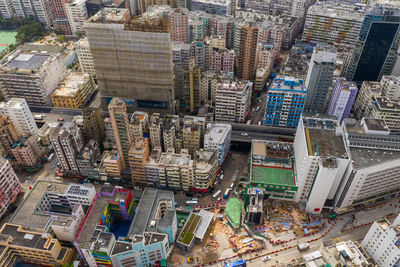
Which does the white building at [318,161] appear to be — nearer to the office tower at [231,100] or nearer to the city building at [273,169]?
the city building at [273,169]

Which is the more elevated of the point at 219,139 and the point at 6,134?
the point at 6,134

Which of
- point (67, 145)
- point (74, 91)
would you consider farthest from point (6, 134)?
point (74, 91)

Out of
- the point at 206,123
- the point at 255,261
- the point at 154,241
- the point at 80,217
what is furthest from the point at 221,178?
the point at 80,217

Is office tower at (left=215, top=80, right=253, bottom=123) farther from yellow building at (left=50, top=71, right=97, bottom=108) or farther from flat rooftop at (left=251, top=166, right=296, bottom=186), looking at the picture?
yellow building at (left=50, top=71, right=97, bottom=108)

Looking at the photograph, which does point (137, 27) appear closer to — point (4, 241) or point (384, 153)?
point (4, 241)

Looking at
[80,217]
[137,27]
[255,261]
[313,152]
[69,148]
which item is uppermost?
[137,27]

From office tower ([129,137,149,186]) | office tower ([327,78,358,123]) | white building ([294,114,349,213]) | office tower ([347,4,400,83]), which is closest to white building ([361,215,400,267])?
white building ([294,114,349,213])

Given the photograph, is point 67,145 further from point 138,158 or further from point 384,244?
point 384,244
